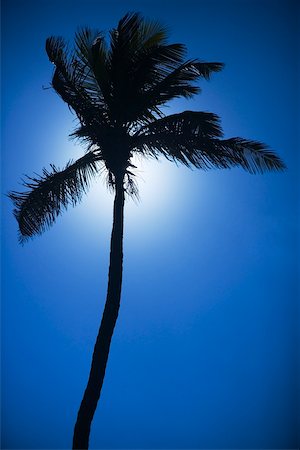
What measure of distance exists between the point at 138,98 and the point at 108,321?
448 cm

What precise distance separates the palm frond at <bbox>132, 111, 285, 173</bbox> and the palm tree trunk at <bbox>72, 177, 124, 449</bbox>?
47.3 inches

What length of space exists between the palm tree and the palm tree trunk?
0.02m

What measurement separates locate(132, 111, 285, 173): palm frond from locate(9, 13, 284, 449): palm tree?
0.8 inches

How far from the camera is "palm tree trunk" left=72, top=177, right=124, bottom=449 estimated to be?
5810 mm

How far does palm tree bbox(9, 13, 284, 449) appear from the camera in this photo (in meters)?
6.79

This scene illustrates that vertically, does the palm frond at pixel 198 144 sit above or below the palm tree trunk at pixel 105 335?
above

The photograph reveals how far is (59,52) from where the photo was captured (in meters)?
7.13

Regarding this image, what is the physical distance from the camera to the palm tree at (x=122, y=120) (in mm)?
6789

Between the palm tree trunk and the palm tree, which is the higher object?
the palm tree

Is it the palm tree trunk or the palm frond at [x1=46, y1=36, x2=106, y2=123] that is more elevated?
the palm frond at [x1=46, y1=36, x2=106, y2=123]

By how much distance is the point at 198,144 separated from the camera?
717cm

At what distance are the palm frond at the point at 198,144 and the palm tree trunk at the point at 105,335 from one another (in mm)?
1202

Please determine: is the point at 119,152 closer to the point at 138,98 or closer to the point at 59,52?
the point at 138,98

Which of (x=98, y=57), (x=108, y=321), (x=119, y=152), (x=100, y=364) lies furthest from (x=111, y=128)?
(x=100, y=364)
